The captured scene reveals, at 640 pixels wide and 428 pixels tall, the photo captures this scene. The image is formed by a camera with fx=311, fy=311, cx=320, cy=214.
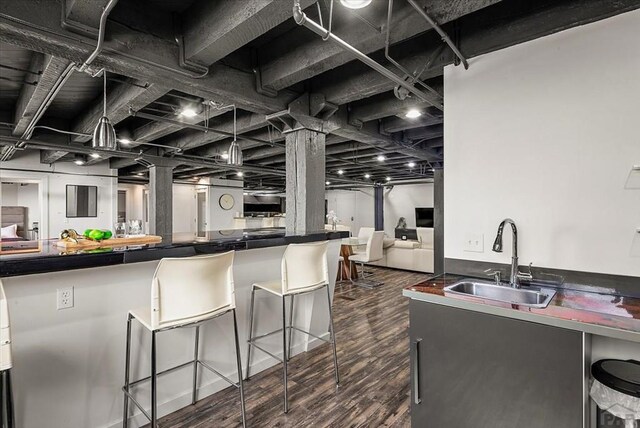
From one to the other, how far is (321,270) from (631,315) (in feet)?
5.86

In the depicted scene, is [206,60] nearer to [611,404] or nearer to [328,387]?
[328,387]

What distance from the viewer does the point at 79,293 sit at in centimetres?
174

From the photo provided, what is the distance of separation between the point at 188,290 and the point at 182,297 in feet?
0.15

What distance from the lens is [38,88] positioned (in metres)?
2.73

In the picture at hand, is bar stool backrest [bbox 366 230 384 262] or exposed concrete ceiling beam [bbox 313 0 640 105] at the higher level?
exposed concrete ceiling beam [bbox 313 0 640 105]

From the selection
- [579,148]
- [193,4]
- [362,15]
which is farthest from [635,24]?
[193,4]

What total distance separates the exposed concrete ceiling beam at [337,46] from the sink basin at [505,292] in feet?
5.07

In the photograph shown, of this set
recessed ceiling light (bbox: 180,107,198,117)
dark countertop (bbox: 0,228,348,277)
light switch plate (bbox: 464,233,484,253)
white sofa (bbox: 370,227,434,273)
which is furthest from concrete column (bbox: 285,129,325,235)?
white sofa (bbox: 370,227,434,273)

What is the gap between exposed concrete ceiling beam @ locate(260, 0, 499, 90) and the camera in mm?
1703

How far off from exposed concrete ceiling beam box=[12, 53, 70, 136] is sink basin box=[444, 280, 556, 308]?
120 inches

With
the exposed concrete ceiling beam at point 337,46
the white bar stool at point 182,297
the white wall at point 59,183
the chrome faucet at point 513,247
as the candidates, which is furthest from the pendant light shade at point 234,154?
the white wall at point 59,183

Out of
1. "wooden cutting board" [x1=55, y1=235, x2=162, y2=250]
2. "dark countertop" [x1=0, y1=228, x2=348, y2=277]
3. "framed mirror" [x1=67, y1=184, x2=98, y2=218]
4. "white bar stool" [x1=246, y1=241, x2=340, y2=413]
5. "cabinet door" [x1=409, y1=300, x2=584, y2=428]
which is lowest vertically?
"cabinet door" [x1=409, y1=300, x2=584, y2=428]

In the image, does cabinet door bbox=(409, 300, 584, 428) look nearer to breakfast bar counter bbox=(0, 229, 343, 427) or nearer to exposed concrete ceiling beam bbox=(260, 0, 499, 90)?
breakfast bar counter bbox=(0, 229, 343, 427)

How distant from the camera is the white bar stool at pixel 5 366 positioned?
1168mm
